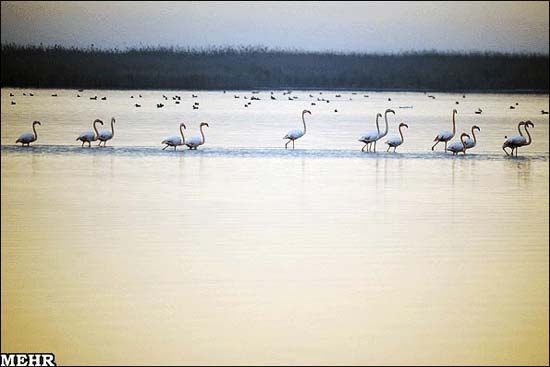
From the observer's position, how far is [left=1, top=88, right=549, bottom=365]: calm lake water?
15.2ft

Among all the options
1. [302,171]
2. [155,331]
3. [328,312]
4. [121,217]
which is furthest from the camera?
[302,171]

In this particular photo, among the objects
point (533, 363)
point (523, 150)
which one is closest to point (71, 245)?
point (533, 363)

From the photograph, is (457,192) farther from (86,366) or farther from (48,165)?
(86,366)

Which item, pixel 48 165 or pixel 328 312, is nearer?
pixel 328 312

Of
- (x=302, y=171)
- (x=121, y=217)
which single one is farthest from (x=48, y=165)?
(x=121, y=217)

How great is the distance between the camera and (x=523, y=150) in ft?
52.5

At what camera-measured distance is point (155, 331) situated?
187 inches

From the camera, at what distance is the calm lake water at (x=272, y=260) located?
4645mm

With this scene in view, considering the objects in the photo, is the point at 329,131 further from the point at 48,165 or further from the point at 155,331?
the point at 155,331

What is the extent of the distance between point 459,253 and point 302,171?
5.60 m

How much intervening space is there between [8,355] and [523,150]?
12635 millimetres

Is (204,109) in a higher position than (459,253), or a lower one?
higher

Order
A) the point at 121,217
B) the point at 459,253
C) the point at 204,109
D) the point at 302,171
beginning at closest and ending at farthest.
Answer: the point at 459,253
the point at 121,217
the point at 302,171
the point at 204,109

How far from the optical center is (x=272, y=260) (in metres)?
6.44
